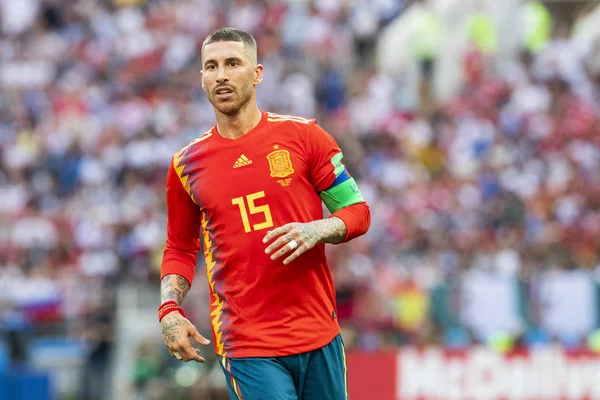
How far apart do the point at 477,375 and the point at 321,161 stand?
8590 mm

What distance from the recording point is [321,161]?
576 centimetres

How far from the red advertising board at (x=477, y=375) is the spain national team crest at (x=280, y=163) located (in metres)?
8.31

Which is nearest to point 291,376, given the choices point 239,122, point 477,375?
point 239,122

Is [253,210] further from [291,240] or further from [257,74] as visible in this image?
[257,74]

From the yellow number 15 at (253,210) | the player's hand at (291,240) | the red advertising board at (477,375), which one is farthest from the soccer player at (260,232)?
the red advertising board at (477,375)

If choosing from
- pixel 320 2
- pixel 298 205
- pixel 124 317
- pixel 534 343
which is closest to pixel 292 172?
pixel 298 205

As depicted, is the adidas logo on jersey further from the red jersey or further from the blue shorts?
the blue shorts

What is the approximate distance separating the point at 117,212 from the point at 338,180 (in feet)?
40.4

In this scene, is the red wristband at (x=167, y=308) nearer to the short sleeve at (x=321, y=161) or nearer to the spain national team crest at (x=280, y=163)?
the spain national team crest at (x=280, y=163)

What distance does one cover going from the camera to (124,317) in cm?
1588

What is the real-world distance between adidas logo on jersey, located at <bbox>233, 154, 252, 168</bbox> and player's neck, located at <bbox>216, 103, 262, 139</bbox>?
5.3 inches

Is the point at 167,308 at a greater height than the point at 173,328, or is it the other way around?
the point at 167,308

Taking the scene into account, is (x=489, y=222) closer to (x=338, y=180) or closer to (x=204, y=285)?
(x=204, y=285)

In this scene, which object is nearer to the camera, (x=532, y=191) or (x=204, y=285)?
(x=204, y=285)
